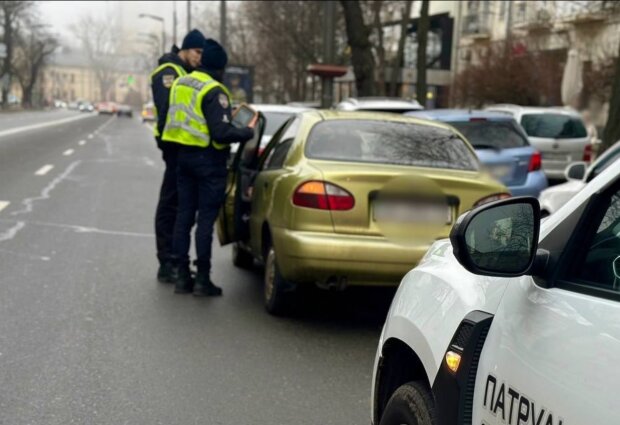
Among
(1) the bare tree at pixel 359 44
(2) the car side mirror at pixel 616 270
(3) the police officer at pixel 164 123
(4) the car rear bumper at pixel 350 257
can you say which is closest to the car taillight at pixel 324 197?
(4) the car rear bumper at pixel 350 257

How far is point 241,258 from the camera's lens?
25.9 ft

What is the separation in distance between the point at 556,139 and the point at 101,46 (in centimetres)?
13280

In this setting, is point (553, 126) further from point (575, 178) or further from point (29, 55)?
point (29, 55)

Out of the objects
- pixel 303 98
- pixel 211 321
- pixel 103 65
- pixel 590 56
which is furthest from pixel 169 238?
pixel 103 65

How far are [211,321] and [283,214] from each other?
3.17 ft

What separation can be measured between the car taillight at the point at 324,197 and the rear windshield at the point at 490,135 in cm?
496

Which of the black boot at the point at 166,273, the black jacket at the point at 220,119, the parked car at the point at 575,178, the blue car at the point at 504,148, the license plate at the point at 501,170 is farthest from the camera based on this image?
the blue car at the point at 504,148

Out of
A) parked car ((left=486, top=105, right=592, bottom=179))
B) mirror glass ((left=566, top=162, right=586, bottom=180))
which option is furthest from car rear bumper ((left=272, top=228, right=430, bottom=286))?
parked car ((left=486, top=105, right=592, bottom=179))

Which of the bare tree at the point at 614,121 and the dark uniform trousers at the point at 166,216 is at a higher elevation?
the bare tree at the point at 614,121

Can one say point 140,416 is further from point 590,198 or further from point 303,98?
point 303,98

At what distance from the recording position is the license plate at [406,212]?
5.34 metres

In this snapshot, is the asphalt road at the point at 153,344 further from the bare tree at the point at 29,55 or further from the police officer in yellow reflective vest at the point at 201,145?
the bare tree at the point at 29,55

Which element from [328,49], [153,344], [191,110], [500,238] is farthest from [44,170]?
[500,238]

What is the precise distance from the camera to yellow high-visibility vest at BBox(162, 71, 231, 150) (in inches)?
245
